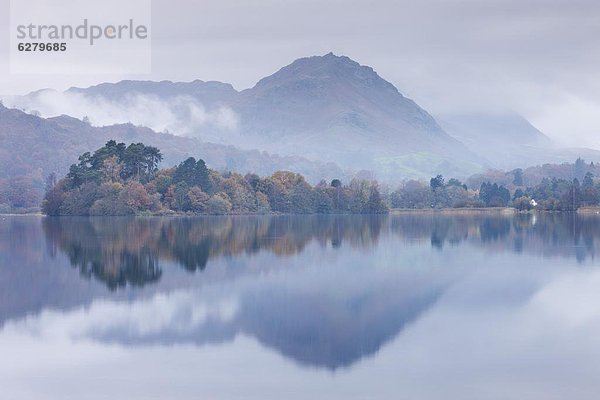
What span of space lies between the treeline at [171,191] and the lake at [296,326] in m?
78.8

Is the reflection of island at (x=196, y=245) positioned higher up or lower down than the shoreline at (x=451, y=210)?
lower down

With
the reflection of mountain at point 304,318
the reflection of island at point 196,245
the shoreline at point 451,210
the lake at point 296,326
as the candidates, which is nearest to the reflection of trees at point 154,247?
the reflection of island at point 196,245

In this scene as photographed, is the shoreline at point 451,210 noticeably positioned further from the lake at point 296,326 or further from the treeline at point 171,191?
the lake at point 296,326

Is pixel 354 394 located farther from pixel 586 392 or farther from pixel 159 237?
pixel 159 237

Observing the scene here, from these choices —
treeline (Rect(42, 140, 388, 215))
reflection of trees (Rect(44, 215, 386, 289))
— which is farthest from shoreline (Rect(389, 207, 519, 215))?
reflection of trees (Rect(44, 215, 386, 289))

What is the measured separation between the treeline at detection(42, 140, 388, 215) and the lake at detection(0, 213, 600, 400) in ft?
258

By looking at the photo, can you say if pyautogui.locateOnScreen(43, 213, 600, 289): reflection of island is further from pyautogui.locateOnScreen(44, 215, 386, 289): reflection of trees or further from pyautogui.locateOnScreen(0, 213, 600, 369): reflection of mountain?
pyautogui.locateOnScreen(0, 213, 600, 369): reflection of mountain

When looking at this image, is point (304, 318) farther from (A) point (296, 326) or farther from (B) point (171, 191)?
(B) point (171, 191)

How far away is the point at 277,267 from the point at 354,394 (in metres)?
25.2

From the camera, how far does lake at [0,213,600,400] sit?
1931cm

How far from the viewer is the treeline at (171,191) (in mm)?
128125

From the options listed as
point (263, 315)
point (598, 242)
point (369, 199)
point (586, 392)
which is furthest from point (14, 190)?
point (586, 392)

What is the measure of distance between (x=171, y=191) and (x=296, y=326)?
110770 millimetres

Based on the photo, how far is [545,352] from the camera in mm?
22703
